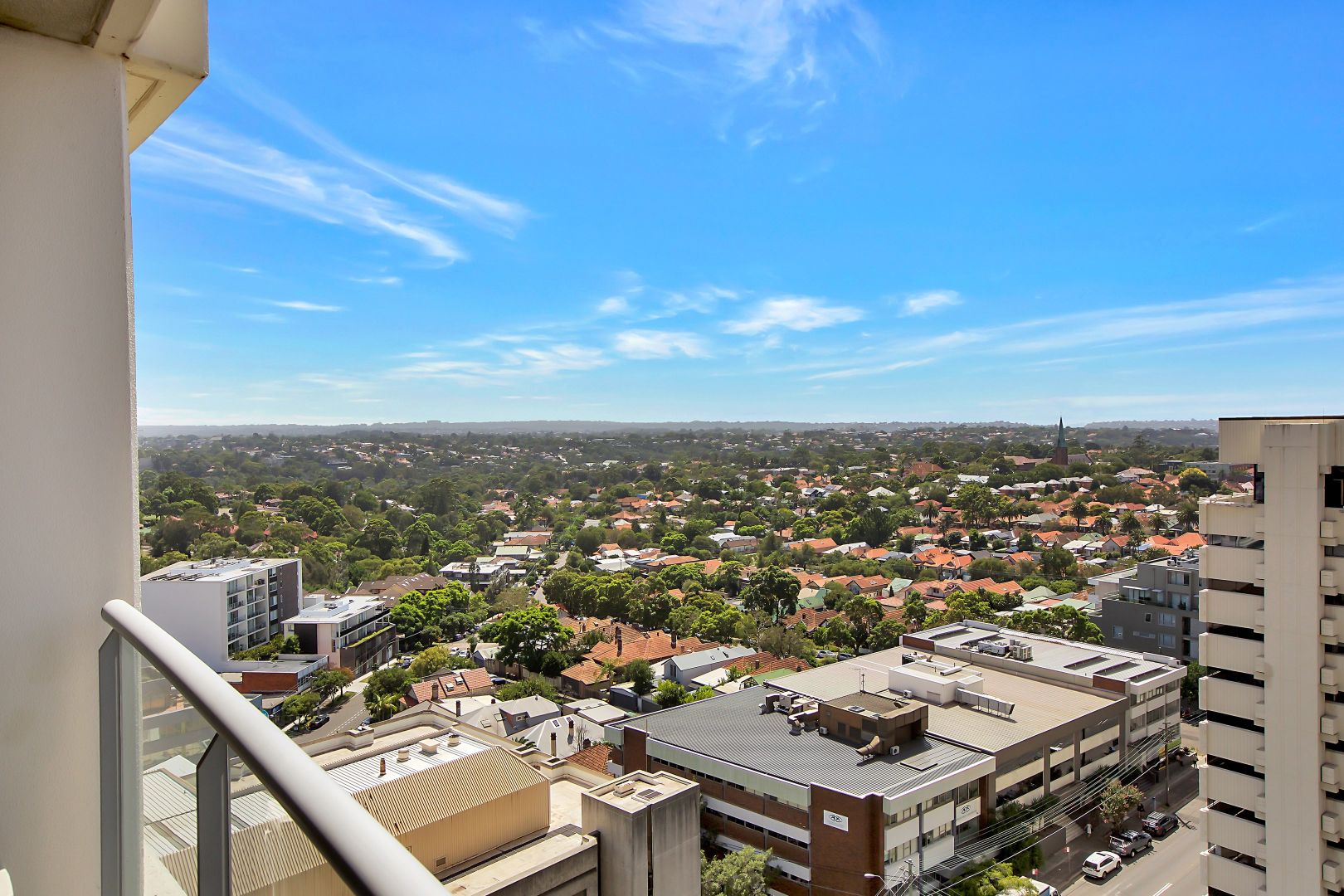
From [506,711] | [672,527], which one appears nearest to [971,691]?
[506,711]

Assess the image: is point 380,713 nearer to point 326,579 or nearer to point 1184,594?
point 326,579

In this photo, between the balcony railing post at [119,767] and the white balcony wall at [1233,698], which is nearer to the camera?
the balcony railing post at [119,767]

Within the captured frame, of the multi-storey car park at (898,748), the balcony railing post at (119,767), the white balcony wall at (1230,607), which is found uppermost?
the balcony railing post at (119,767)

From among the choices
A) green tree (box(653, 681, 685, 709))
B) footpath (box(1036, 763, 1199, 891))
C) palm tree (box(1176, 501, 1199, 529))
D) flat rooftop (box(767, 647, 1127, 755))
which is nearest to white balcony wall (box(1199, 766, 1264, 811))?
flat rooftop (box(767, 647, 1127, 755))

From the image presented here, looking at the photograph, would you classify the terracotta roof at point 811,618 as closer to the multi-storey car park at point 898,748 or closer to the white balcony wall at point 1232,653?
the multi-storey car park at point 898,748

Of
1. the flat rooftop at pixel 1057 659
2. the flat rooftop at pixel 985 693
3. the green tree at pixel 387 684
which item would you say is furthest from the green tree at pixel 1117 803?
the green tree at pixel 387 684

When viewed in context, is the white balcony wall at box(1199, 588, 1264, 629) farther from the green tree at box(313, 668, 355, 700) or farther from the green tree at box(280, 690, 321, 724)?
the green tree at box(313, 668, 355, 700)
